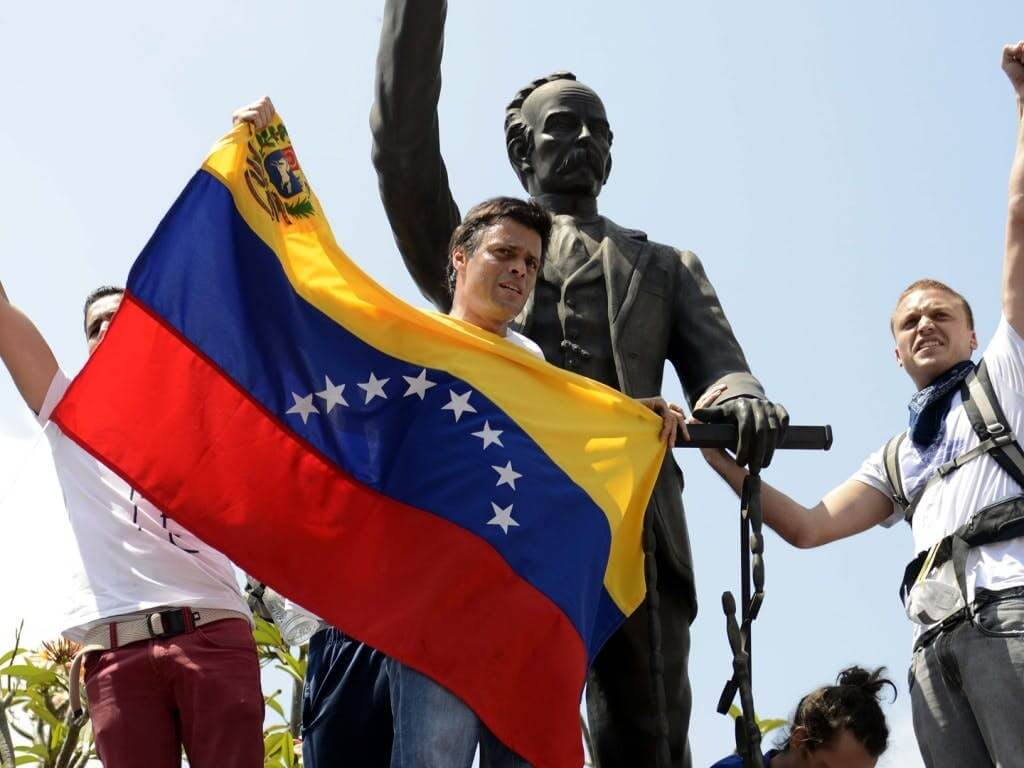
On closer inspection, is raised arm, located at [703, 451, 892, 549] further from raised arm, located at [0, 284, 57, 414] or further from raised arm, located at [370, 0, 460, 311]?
raised arm, located at [0, 284, 57, 414]

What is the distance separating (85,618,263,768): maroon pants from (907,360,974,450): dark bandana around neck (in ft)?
7.60

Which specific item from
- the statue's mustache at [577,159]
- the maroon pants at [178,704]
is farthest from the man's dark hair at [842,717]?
the statue's mustache at [577,159]

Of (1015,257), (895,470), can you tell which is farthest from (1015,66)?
(895,470)

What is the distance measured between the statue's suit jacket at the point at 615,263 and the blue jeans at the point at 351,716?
1190 mm

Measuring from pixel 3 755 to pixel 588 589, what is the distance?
13.7 ft

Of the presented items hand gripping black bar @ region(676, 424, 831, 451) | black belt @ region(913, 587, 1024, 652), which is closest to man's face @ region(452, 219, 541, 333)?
hand gripping black bar @ region(676, 424, 831, 451)

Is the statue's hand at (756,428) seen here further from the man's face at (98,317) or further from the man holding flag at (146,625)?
the man's face at (98,317)

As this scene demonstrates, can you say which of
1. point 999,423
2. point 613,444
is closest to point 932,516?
point 999,423

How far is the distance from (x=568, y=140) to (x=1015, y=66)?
163cm

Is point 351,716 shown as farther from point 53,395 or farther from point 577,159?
point 577,159

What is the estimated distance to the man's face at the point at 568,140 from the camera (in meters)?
6.70

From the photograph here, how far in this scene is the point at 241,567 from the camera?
5.56 metres

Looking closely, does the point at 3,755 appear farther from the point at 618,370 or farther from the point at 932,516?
the point at 932,516

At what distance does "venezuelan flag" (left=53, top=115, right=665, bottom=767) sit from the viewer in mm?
5480
